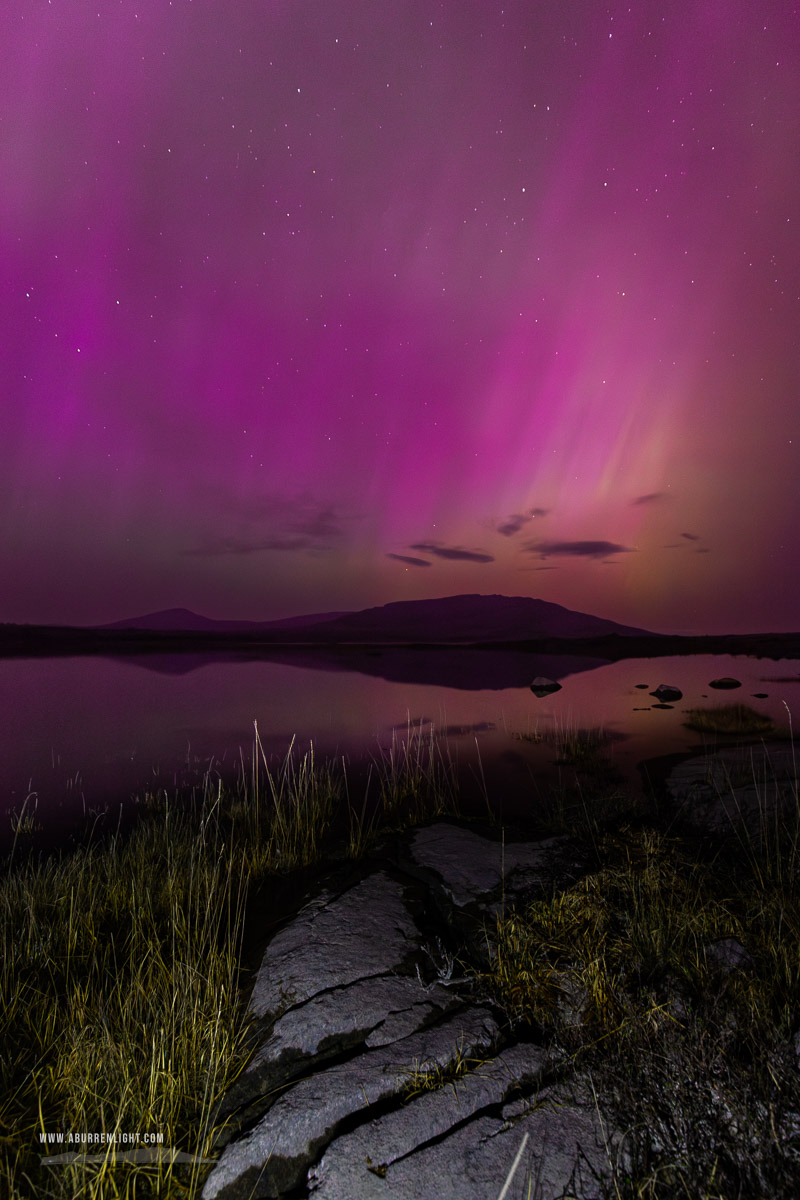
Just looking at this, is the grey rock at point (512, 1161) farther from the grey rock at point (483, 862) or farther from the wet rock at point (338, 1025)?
the grey rock at point (483, 862)

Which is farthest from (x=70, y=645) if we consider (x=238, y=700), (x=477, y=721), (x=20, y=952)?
(x=20, y=952)

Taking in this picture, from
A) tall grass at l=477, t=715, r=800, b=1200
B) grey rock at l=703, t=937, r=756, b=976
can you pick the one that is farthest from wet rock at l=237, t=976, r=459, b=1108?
grey rock at l=703, t=937, r=756, b=976

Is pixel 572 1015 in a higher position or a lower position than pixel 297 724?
higher

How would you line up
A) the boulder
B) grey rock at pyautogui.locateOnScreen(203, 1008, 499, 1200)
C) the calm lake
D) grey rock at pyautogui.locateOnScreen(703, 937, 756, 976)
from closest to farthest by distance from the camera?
1. grey rock at pyautogui.locateOnScreen(203, 1008, 499, 1200)
2. grey rock at pyautogui.locateOnScreen(703, 937, 756, 976)
3. the boulder
4. the calm lake

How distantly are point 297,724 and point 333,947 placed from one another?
16.0m

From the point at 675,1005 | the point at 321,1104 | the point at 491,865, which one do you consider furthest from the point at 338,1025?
the point at 491,865

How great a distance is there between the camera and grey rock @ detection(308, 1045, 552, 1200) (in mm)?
1987

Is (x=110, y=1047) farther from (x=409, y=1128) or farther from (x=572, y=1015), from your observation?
(x=572, y=1015)

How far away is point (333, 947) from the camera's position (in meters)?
3.55

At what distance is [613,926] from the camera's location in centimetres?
346

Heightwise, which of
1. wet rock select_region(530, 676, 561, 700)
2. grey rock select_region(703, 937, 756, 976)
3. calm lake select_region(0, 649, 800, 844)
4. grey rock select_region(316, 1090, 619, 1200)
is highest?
grey rock select_region(703, 937, 756, 976)

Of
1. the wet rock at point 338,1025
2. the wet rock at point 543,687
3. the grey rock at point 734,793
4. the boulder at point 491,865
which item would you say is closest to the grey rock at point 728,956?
the boulder at point 491,865

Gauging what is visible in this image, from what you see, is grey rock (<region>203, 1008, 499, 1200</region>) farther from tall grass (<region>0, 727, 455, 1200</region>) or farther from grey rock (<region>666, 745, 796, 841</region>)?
grey rock (<region>666, 745, 796, 841</region>)

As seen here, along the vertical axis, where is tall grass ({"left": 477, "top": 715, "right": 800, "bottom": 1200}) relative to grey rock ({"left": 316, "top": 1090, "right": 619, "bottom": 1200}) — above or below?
above
